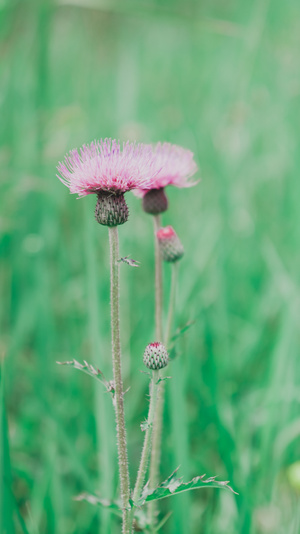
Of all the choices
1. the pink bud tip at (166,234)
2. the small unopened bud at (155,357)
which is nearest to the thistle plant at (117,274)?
the small unopened bud at (155,357)

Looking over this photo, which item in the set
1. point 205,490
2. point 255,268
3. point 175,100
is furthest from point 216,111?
point 205,490

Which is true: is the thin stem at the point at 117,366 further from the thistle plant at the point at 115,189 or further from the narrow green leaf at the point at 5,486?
the narrow green leaf at the point at 5,486

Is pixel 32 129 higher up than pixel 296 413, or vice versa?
pixel 32 129

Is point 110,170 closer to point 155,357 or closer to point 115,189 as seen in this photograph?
point 115,189

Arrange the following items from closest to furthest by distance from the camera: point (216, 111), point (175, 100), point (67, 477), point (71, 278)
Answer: point (67, 477), point (71, 278), point (216, 111), point (175, 100)

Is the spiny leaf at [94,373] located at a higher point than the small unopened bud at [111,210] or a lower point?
lower

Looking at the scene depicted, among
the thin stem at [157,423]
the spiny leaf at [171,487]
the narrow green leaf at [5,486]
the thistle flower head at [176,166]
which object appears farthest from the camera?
the thistle flower head at [176,166]

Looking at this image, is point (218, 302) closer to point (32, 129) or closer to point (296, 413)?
point (296, 413)

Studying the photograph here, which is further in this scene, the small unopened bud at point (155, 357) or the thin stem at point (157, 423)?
the thin stem at point (157, 423)
